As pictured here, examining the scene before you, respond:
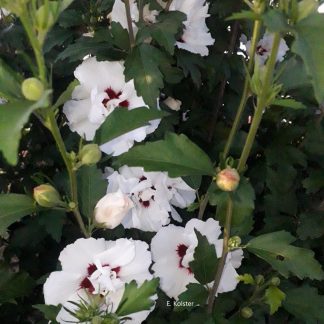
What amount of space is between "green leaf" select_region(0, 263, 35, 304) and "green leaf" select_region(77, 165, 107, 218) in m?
0.27

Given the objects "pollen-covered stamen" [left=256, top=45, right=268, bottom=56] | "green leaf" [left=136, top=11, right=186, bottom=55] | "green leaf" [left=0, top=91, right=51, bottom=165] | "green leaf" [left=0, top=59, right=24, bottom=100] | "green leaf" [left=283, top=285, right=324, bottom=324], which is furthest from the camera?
"pollen-covered stamen" [left=256, top=45, right=268, bottom=56]

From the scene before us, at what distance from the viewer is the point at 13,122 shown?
53cm

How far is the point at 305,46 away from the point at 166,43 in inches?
14.2

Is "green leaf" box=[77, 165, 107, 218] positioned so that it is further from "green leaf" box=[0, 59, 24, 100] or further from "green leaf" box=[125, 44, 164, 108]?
"green leaf" box=[0, 59, 24, 100]

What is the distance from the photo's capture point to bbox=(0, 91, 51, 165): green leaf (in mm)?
518

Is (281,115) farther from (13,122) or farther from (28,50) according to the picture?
(13,122)

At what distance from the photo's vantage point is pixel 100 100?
0.90 metres

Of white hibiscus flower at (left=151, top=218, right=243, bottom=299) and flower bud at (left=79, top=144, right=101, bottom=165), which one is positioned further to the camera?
white hibiscus flower at (left=151, top=218, right=243, bottom=299)

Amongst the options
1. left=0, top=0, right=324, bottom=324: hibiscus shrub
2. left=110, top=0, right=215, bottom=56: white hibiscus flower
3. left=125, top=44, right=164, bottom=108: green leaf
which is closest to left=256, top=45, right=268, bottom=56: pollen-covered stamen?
left=0, top=0, right=324, bottom=324: hibiscus shrub

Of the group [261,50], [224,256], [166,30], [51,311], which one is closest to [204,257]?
[224,256]

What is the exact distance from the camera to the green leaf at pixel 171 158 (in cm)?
74

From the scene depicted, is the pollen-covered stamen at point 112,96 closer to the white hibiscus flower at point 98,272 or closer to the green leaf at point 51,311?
the white hibiscus flower at point 98,272

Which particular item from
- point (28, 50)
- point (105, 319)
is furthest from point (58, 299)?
point (28, 50)

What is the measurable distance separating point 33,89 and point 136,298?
338mm
